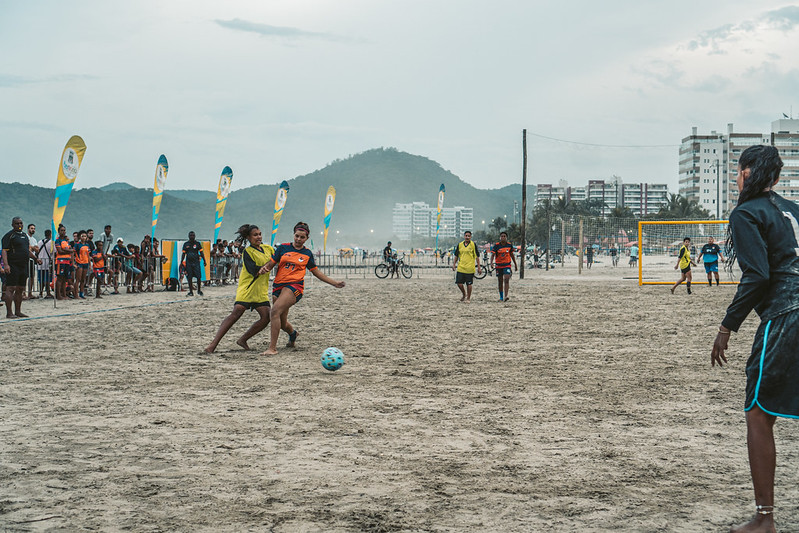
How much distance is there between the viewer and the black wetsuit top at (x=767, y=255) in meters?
3.31

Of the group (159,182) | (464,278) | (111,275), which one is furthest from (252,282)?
(159,182)

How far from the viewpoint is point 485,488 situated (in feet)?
13.3

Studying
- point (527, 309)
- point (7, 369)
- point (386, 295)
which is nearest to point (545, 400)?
point (7, 369)

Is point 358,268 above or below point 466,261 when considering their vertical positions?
below

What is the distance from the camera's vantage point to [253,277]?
946 cm

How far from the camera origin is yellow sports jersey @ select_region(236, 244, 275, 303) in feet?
30.8

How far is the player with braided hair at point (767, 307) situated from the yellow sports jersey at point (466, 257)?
15.3 m

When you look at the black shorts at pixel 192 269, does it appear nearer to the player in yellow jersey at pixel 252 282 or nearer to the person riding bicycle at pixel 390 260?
the player in yellow jersey at pixel 252 282

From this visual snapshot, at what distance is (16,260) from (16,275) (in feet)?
1.06

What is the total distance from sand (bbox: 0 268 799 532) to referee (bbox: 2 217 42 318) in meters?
3.08

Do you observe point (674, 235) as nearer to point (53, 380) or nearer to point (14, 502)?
point (53, 380)

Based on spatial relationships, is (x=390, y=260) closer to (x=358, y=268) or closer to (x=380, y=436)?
(x=358, y=268)

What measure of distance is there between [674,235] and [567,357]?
30.2 m

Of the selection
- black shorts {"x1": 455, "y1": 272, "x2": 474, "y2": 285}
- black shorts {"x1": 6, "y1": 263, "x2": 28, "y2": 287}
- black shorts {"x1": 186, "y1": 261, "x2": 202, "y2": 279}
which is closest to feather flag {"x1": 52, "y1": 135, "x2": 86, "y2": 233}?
black shorts {"x1": 6, "y1": 263, "x2": 28, "y2": 287}
